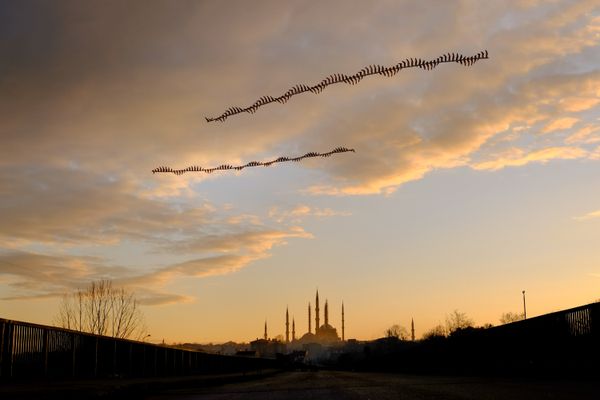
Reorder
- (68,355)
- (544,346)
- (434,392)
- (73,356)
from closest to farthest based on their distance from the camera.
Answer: (434,392)
(68,355)
(73,356)
(544,346)

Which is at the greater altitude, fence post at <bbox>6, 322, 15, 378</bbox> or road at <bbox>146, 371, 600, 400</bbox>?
fence post at <bbox>6, 322, 15, 378</bbox>

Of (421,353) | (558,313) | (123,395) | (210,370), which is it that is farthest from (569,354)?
(421,353)

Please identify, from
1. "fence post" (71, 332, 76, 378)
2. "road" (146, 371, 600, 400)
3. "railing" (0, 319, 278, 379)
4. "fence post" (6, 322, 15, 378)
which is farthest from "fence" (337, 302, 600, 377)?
"fence post" (6, 322, 15, 378)

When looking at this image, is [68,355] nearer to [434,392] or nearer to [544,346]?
[434,392]

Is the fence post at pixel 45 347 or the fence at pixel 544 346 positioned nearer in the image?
the fence post at pixel 45 347

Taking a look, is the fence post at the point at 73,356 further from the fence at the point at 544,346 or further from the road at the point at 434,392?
the fence at the point at 544,346

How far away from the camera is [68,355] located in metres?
24.2

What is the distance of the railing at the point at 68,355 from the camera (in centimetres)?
1978

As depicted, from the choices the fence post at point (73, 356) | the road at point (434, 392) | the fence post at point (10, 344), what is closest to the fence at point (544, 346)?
the road at point (434, 392)

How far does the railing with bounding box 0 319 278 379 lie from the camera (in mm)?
19781

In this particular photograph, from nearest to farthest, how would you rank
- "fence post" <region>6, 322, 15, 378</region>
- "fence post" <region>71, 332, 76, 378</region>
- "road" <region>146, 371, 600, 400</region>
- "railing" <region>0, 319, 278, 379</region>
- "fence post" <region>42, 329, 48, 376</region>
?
"road" <region>146, 371, 600, 400</region> → "fence post" <region>6, 322, 15, 378</region> → "railing" <region>0, 319, 278, 379</region> → "fence post" <region>42, 329, 48, 376</region> → "fence post" <region>71, 332, 76, 378</region>

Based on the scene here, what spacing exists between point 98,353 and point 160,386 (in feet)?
15.4

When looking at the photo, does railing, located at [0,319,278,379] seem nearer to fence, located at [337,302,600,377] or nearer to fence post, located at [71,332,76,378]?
fence post, located at [71,332,76,378]

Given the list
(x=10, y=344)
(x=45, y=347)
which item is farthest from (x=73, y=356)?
(x=10, y=344)
